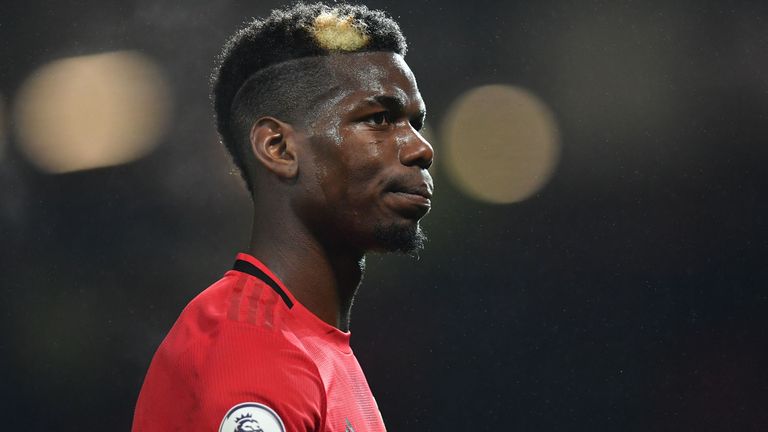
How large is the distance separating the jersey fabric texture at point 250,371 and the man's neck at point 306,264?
0.03 meters

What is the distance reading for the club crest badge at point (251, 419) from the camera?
3.68 ft

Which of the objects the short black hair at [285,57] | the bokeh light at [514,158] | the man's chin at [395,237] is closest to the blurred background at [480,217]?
the bokeh light at [514,158]

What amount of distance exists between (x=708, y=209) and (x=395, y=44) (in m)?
2.96

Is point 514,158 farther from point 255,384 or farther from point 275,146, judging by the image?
A: point 255,384

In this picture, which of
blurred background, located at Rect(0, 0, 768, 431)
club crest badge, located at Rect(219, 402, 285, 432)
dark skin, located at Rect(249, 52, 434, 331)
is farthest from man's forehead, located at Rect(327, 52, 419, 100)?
blurred background, located at Rect(0, 0, 768, 431)

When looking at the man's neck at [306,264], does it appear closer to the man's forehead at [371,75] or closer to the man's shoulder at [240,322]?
the man's shoulder at [240,322]

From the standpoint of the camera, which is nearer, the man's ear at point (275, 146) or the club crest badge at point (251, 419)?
the club crest badge at point (251, 419)

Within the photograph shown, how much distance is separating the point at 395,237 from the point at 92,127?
3118 millimetres

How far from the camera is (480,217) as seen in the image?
4.19 m

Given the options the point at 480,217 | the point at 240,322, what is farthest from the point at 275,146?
the point at 480,217

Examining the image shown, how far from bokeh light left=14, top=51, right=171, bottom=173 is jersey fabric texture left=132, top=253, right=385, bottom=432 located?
9.53 ft

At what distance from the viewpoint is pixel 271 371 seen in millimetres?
1199

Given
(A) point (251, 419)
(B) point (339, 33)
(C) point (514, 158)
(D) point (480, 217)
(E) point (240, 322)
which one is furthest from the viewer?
(C) point (514, 158)

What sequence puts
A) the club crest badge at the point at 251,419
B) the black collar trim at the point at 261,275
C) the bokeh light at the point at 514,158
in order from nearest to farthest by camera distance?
1. the club crest badge at the point at 251,419
2. the black collar trim at the point at 261,275
3. the bokeh light at the point at 514,158
